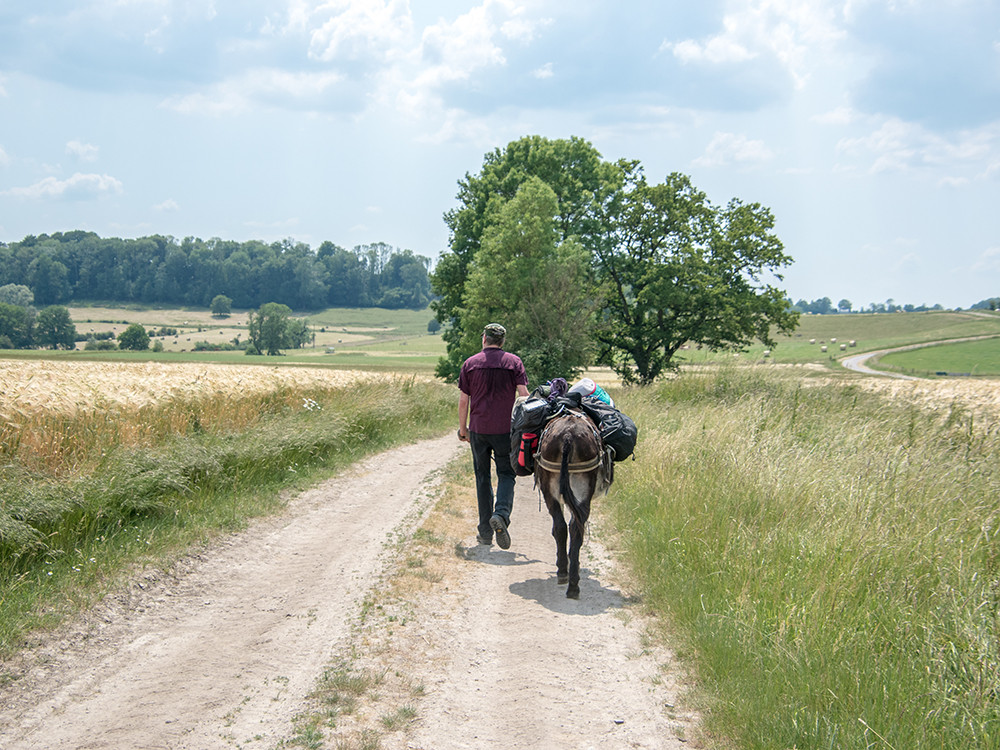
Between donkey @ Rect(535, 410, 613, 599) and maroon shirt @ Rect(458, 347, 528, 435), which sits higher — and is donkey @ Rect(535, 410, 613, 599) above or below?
below

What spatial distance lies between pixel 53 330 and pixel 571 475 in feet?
424

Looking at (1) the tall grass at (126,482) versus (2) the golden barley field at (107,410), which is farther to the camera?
(2) the golden barley field at (107,410)

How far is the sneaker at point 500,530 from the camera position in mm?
8359

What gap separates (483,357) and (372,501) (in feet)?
13.2

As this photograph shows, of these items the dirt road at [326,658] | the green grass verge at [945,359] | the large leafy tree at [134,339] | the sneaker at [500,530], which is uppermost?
the large leafy tree at [134,339]

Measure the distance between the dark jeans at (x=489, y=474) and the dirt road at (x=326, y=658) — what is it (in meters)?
0.44

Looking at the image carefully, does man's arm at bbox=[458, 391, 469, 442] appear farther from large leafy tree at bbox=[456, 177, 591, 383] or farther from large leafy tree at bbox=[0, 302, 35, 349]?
large leafy tree at bbox=[0, 302, 35, 349]

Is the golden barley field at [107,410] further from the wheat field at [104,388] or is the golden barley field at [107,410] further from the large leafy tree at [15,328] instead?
the large leafy tree at [15,328]

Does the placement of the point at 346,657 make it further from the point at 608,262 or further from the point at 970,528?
the point at 608,262

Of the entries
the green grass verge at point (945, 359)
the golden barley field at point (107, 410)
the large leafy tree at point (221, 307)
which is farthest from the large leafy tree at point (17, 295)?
the golden barley field at point (107, 410)

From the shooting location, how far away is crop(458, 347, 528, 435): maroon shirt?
8688 millimetres

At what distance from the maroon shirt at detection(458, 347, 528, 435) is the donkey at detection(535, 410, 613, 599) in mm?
1323

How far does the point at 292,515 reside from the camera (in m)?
10.6

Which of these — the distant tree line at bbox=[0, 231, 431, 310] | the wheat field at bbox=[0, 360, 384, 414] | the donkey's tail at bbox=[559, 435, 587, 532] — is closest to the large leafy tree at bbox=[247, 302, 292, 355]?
the distant tree line at bbox=[0, 231, 431, 310]
